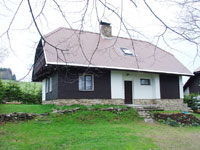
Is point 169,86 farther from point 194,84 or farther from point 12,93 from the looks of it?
point 12,93

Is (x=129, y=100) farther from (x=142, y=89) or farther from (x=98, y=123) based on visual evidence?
(x=98, y=123)

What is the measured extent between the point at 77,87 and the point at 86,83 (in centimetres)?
80

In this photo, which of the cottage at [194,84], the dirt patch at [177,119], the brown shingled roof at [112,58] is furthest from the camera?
the cottage at [194,84]

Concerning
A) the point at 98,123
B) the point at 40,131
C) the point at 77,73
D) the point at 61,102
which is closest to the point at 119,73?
the point at 77,73

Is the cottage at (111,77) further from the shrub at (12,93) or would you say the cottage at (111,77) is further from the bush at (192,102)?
the shrub at (12,93)

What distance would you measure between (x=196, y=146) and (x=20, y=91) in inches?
653

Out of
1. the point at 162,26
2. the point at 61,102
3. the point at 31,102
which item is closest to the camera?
the point at 162,26

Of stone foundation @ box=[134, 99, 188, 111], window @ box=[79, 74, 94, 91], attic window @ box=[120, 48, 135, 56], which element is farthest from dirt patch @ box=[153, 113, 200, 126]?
attic window @ box=[120, 48, 135, 56]

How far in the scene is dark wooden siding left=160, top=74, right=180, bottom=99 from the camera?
1616cm

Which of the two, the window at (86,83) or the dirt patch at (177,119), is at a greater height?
the window at (86,83)

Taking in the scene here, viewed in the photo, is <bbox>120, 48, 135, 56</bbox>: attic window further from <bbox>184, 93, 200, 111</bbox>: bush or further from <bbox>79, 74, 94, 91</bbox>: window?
<bbox>184, 93, 200, 111</bbox>: bush

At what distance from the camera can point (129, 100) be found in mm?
15180

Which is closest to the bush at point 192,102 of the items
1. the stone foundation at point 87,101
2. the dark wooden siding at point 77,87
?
the stone foundation at point 87,101

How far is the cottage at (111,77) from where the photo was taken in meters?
12.5
